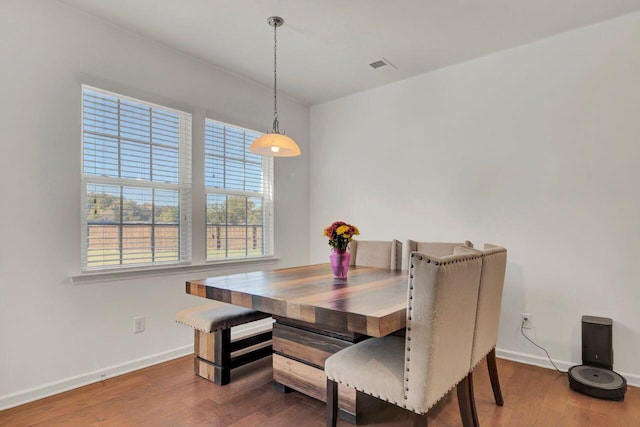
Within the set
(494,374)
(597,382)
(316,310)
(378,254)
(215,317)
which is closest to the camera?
(316,310)

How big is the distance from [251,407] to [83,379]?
129cm

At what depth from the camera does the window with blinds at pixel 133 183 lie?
103 inches

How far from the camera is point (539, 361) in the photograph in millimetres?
2861

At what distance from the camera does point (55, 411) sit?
214cm

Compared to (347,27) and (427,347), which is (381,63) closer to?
(347,27)

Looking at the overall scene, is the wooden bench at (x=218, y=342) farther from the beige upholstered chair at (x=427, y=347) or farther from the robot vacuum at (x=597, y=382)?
the robot vacuum at (x=597, y=382)

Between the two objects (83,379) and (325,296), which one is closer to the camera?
(325,296)

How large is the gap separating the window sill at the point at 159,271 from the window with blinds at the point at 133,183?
62mm

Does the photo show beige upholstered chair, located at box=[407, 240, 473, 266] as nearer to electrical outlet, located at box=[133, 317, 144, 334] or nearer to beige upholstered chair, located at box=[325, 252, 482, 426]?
beige upholstered chair, located at box=[325, 252, 482, 426]

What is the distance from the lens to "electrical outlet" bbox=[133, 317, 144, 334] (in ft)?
9.18

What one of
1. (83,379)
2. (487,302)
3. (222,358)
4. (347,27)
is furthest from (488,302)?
(83,379)

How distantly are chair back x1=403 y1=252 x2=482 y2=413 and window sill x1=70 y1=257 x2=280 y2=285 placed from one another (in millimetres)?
2291

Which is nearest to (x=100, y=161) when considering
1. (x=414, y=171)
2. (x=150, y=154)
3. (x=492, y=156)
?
(x=150, y=154)

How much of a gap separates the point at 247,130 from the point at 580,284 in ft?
10.8
